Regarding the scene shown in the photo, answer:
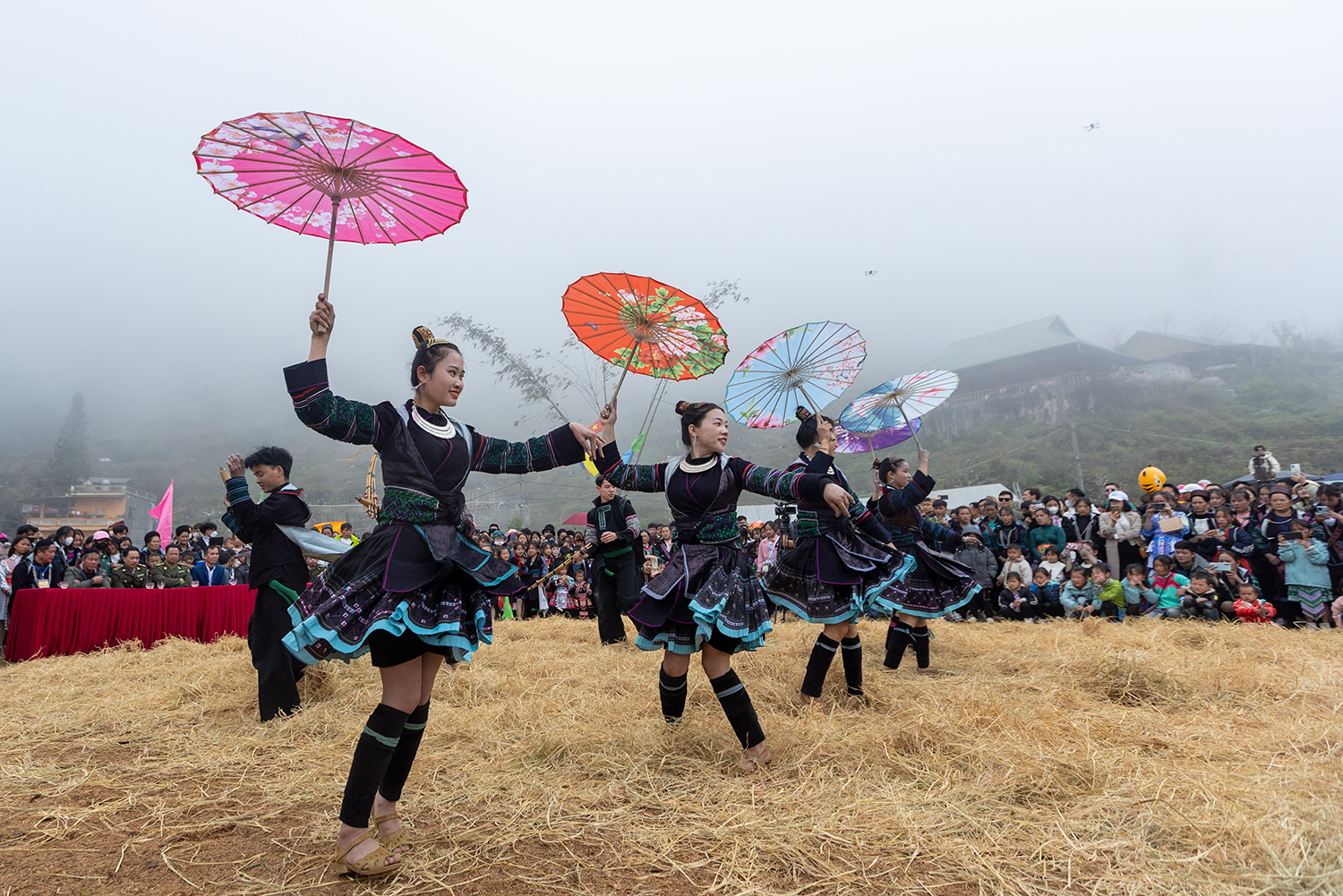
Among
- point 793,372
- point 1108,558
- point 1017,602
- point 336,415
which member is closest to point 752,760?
point 336,415

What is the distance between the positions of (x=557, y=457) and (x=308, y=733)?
2.45m

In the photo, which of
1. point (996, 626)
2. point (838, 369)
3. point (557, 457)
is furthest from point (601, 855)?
point (996, 626)

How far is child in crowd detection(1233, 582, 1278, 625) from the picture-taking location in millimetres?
7754

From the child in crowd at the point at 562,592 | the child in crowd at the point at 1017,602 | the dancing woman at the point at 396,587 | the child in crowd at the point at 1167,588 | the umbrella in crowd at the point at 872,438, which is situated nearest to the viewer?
the dancing woman at the point at 396,587

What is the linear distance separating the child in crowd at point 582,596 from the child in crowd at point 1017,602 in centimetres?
635

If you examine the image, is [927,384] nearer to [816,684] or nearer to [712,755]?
[816,684]

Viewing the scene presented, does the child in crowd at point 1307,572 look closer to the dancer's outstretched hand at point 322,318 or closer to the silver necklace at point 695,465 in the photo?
the silver necklace at point 695,465

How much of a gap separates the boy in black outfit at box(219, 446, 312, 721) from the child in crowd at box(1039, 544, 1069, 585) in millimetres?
8941

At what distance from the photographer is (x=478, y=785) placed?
10.6 feet

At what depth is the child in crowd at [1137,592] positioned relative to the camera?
866 cm

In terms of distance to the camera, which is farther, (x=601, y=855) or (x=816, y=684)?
(x=816, y=684)

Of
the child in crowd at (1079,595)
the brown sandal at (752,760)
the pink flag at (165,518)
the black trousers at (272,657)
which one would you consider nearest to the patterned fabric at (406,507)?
the brown sandal at (752,760)

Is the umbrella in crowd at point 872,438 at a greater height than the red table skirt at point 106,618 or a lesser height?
greater

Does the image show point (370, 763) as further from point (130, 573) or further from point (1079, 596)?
point (130, 573)
